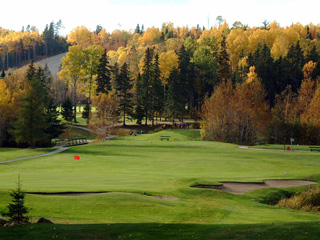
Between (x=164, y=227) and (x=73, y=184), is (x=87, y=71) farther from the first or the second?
(x=164, y=227)

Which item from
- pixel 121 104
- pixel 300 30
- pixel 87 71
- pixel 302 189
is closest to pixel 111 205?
pixel 302 189

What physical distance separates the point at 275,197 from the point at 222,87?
5264 cm

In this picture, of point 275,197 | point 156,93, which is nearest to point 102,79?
point 156,93

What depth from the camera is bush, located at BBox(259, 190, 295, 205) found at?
76.8 ft

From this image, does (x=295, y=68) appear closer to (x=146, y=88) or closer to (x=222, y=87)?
(x=222, y=87)

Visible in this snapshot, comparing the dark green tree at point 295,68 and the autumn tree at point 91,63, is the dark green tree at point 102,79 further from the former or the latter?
the dark green tree at point 295,68

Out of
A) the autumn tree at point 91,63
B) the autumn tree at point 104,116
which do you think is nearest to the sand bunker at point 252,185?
the autumn tree at point 104,116

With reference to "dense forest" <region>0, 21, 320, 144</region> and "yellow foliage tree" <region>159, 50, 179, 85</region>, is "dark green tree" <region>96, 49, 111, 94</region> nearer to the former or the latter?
"dense forest" <region>0, 21, 320, 144</region>

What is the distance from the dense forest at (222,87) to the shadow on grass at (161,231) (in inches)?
2160

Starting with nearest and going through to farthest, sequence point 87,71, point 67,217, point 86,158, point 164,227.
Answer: point 164,227 < point 67,217 < point 86,158 < point 87,71

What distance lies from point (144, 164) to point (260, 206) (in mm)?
19065

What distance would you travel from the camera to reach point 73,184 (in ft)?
77.5

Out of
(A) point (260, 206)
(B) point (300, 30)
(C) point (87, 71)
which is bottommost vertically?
(A) point (260, 206)

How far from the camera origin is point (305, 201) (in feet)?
75.0
